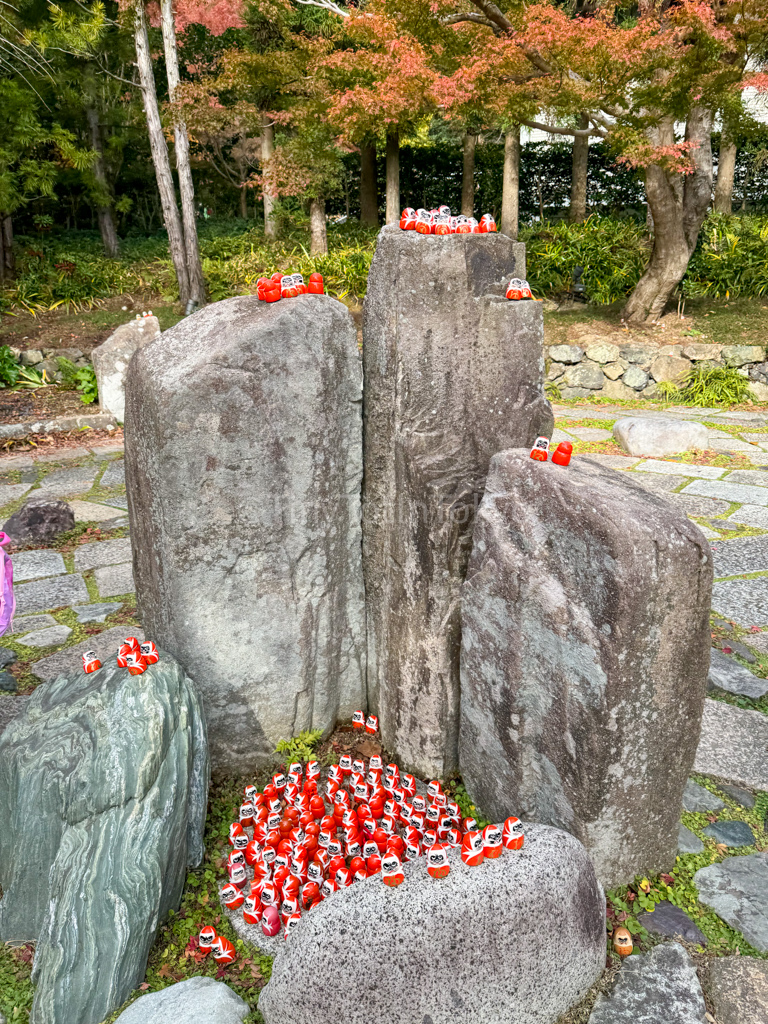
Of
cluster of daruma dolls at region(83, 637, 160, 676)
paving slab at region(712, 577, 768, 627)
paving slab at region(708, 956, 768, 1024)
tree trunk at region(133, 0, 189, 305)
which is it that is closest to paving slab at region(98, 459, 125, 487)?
cluster of daruma dolls at region(83, 637, 160, 676)

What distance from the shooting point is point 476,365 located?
3.05 metres

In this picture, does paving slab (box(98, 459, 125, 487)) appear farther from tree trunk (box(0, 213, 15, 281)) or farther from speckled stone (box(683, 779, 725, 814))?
tree trunk (box(0, 213, 15, 281))

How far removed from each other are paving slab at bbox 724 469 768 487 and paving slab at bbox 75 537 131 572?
5.54 metres

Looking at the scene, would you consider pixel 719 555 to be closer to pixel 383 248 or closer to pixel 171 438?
pixel 383 248

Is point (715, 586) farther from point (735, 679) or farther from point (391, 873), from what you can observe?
point (391, 873)

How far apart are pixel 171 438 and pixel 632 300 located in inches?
418

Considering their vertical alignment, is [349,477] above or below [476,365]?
below

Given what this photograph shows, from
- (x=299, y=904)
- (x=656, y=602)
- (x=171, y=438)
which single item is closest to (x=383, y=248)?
(x=171, y=438)

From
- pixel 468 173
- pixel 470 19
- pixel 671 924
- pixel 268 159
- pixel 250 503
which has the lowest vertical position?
pixel 671 924

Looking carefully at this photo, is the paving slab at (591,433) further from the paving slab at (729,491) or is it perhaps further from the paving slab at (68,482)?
the paving slab at (68,482)

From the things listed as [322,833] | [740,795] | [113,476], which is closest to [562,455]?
[322,833]

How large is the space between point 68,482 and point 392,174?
30.8 feet

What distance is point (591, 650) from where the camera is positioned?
241cm

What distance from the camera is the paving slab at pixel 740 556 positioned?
5.46m
